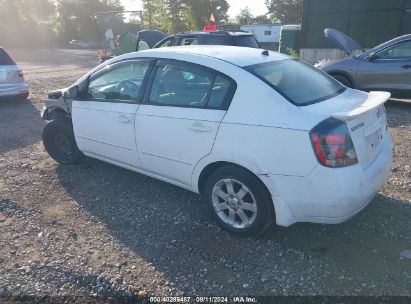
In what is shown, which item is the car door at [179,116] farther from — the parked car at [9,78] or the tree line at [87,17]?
the tree line at [87,17]

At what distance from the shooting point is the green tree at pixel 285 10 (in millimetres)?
52094

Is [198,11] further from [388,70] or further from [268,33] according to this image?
[388,70]

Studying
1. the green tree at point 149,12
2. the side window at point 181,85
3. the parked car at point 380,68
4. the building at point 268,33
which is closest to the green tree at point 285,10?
the building at point 268,33

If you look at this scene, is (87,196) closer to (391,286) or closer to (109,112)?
(109,112)

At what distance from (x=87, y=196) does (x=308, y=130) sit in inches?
107

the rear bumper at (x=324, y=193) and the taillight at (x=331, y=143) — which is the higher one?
the taillight at (x=331, y=143)

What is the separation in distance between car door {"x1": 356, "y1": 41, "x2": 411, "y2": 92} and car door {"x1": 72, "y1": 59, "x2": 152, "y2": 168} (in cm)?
581

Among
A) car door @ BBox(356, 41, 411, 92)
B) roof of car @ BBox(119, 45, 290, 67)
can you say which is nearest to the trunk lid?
roof of car @ BBox(119, 45, 290, 67)

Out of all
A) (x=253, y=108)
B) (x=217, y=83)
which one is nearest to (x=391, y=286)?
(x=253, y=108)

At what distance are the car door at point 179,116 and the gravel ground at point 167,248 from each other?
23.3 inches

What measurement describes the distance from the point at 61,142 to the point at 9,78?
201 inches

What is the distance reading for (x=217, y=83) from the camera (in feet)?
9.99

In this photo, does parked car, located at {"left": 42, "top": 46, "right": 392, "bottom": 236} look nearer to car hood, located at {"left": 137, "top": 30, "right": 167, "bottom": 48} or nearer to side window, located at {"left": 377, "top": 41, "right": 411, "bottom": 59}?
side window, located at {"left": 377, "top": 41, "right": 411, "bottom": 59}

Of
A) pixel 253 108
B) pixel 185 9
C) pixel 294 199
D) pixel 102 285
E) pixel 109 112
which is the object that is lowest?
pixel 102 285
